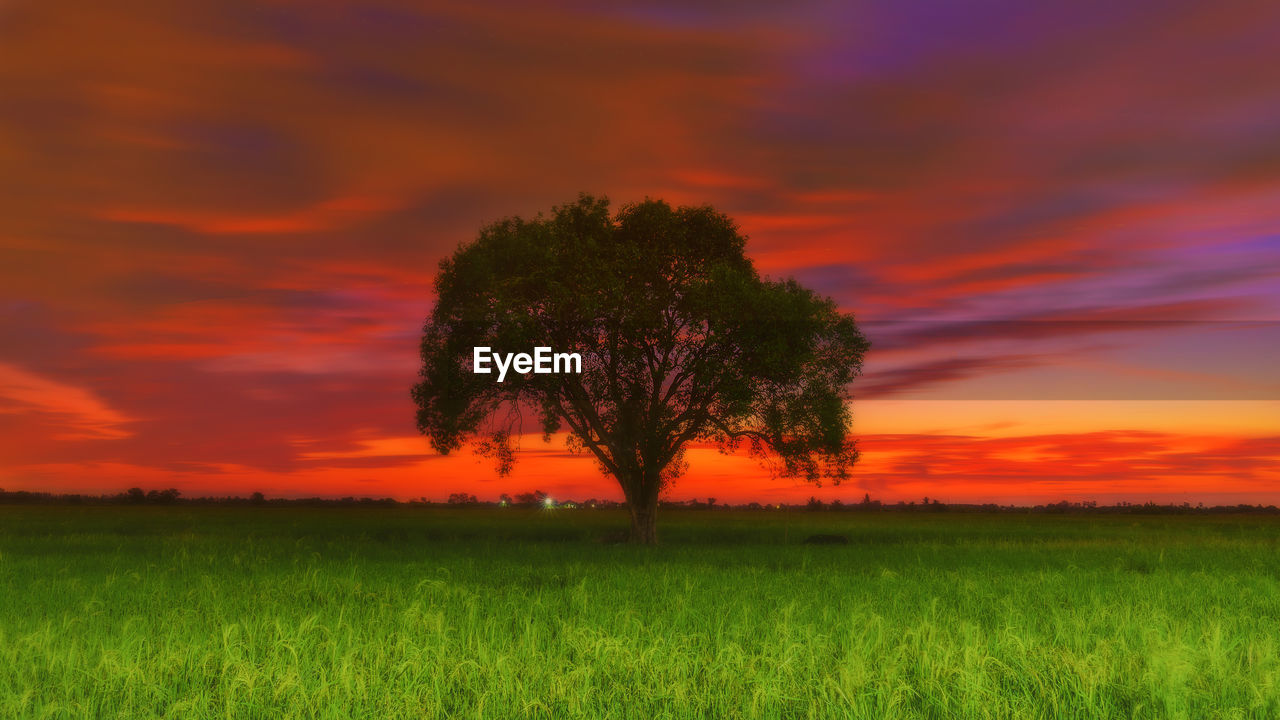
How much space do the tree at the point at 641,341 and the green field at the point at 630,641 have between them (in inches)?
484

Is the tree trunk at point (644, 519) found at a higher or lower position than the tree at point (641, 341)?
lower

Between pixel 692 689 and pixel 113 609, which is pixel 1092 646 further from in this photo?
pixel 113 609

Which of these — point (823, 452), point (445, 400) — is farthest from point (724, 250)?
point (445, 400)

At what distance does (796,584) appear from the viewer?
22297 mm

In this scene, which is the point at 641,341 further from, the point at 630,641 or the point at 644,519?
the point at 630,641

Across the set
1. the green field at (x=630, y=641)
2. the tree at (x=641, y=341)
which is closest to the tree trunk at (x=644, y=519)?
the tree at (x=641, y=341)

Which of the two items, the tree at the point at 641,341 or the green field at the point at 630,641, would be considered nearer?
the green field at the point at 630,641

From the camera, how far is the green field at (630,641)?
9.62 metres

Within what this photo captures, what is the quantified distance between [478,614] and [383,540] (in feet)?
90.4

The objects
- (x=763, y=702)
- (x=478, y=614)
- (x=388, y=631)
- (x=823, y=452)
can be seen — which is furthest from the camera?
(x=823, y=452)

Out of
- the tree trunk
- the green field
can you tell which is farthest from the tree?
the green field

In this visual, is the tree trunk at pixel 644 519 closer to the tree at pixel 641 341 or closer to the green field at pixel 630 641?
the tree at pixel 641 341

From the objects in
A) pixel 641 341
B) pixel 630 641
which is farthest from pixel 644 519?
pixel 630 641

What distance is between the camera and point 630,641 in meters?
12.7
